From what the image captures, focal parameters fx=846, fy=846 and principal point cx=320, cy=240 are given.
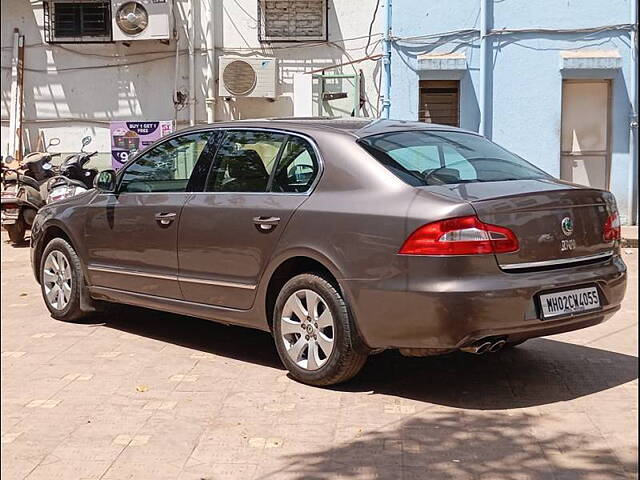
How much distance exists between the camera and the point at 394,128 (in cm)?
529

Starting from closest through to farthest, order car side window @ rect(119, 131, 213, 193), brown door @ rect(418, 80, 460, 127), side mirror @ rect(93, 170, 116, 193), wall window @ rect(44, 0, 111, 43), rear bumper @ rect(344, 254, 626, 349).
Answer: rear bumper @ rect(344, 254, 626, 349)
car side window @ rect(119, 131, 213, 193)
side mirror @ rect(93, 170, 116, 193)
brown door @ rect(418, 80, 460, 127)
wall window @ rect(44, 0, 111, 43)

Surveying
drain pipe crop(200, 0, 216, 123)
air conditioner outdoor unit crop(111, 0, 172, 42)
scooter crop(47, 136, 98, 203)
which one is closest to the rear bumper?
scooter crop(47, 136, 98, 203)

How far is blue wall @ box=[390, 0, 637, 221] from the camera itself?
13.0 meters

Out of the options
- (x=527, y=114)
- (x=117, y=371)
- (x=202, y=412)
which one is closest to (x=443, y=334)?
(x=202, y=412)

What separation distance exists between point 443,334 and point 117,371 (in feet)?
7.24

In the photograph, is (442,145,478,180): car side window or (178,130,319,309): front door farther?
(178,130,319,309): front door

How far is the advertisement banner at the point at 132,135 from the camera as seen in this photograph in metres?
13.0

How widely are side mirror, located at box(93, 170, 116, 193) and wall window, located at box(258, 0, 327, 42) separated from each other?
781cm

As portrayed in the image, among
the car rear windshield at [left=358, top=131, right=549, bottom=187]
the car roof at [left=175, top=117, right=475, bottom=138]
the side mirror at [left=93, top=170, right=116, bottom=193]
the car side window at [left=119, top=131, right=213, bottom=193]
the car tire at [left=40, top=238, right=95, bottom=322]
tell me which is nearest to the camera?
the car rear windshield at [left=358, top=131, right=549, bottom=187]

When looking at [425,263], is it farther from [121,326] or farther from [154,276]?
[121,326]

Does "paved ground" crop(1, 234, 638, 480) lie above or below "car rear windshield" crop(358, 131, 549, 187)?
below

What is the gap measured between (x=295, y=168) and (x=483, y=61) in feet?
28.2

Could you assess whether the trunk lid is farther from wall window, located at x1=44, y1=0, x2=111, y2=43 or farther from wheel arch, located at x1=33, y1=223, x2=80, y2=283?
wall window, located at x1=44, y1=0, x2=111, y2=43

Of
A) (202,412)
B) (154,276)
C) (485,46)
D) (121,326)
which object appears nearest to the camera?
(202,412)
